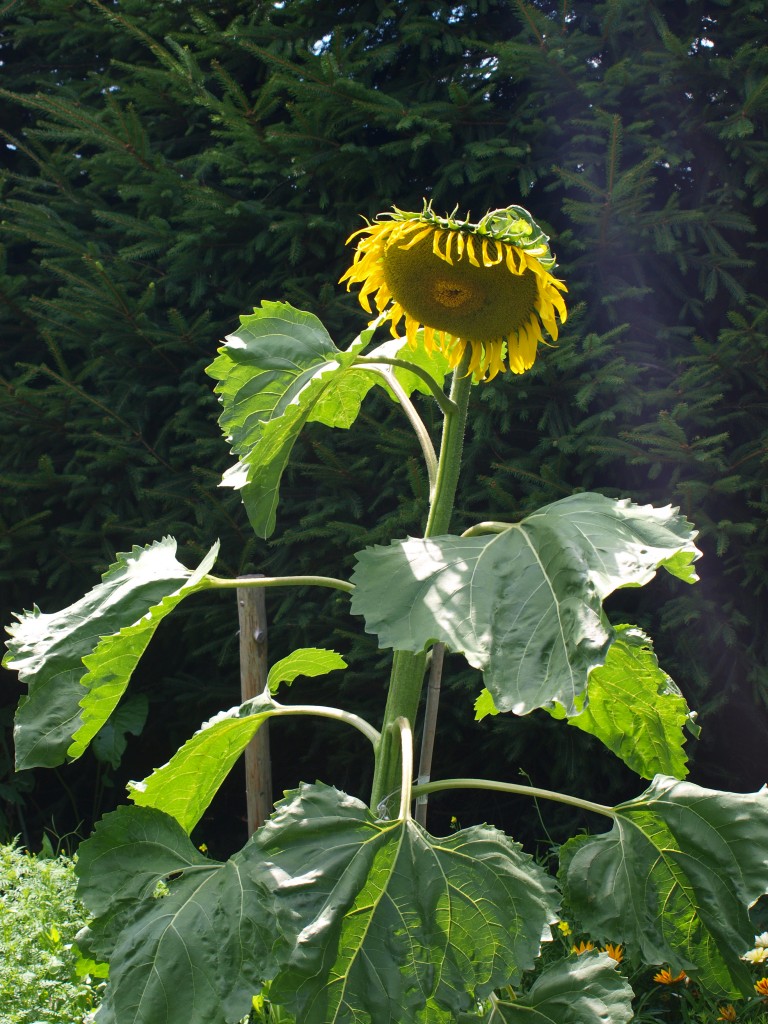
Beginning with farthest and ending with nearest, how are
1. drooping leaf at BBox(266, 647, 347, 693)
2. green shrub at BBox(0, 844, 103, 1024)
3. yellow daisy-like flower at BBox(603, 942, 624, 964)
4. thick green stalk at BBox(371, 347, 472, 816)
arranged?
yellow daisy-like flower at BBox(603, 942, 624, 964) → green shrub at BBox(0, 844, 103, 1024) → drooping leaf at BBox(266, 647, 347, 693) → thick green stalk at BBox(371, 347, 472, 816)

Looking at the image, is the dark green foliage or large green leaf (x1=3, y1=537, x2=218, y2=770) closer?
large green leaf (x1=3, y1=537, x2=218, y2=770)

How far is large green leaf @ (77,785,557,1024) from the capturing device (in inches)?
39.4

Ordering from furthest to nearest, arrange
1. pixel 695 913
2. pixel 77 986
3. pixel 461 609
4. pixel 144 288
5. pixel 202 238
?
pixel 144 288
pixel 202 238
pixel 77 986
pixel 695 913
pixel 461 609

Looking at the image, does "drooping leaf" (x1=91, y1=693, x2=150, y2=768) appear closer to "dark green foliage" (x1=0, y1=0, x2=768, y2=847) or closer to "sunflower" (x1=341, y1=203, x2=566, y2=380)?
"dark green foliage" (x1=0, y1=0, x2=768, y2=847)

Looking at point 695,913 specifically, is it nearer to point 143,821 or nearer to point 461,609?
point 461,609

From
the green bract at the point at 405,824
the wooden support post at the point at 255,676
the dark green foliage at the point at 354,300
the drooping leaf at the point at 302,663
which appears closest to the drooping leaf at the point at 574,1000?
the green bract at the point at 405,824

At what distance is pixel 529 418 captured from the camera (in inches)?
110

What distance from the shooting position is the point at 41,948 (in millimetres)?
2162

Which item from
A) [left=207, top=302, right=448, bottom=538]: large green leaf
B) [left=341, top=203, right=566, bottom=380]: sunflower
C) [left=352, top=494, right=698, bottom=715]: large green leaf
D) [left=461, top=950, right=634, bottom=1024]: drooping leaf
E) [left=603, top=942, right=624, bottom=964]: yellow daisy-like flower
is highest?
[left=341, top=203, right=566, bottom=380]: sunflower

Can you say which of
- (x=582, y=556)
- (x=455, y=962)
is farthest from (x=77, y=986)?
(x=582, y=556)

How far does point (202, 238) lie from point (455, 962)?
8.13ft

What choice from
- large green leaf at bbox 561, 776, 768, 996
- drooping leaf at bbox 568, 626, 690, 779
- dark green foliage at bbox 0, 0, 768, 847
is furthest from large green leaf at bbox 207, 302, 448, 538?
dark green foliage at bbox 0, 0, 768, 847

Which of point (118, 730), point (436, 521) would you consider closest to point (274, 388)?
point (436, 521)

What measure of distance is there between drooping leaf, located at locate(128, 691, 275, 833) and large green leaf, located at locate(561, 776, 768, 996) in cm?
47
